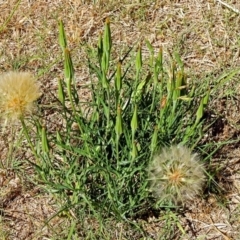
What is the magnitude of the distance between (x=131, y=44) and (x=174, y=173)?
3.61ft

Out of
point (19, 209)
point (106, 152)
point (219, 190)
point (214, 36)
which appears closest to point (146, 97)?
point (106, 152)

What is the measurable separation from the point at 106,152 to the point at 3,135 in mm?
560

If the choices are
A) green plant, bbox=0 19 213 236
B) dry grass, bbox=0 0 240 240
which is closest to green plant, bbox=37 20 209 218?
green plant, bbox=0 19 213 236

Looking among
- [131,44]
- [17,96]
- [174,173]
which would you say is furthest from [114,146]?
[131,44]

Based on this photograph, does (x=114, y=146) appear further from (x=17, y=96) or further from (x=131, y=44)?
(x=131, y=44)

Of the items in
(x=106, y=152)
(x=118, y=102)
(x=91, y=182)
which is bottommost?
(x=91, y=182)

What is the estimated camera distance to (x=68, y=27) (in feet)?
9.05

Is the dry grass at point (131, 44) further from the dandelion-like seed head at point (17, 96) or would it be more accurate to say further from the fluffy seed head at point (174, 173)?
the dandelion-like seed head at point (17, 96)

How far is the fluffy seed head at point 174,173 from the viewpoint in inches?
68.8

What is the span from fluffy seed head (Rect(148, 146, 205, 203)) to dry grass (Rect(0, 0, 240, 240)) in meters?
0.33

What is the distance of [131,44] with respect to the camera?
272cm

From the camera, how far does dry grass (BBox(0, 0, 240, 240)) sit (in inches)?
85.0

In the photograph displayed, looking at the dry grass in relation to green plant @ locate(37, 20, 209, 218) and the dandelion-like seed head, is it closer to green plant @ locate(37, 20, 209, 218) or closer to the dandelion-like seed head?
green plant @ locate(37, 20, 209, 218)

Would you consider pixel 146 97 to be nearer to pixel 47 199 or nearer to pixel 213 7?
pixel 47 199
